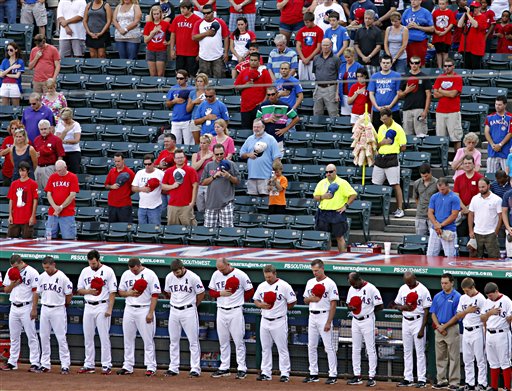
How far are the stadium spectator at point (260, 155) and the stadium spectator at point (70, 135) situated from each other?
309 cm

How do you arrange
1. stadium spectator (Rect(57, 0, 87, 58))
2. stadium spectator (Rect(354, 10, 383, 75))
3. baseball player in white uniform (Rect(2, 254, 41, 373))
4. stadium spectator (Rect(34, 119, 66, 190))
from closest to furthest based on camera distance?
baseball player in white uniform (Rect(2, 254, 41, 373))
stadium spectator (Rect(34, 119, 66, 190))
stadium spectator (Rect(354, 10, 383, 75))
stadium spectator (Rect(57, 0, 87, 58))

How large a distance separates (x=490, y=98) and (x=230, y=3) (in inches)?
202

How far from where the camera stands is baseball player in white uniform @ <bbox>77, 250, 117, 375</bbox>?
1900 centimetres

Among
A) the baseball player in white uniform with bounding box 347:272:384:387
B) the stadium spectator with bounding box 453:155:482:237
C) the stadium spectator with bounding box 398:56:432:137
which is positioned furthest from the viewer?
the stadium spectator with bounding box 398:56:432:137

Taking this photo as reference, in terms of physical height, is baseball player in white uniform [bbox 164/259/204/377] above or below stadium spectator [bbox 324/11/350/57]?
below

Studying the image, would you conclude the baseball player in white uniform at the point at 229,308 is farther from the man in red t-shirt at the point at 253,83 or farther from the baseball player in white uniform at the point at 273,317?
the man in red t-shirt at the point at 253,83

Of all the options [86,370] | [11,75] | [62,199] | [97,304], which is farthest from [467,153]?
[11,75]

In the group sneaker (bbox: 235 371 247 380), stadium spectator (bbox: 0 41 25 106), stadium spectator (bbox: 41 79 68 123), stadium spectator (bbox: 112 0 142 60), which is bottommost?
sneaker (bbox: 235 371 247 380)

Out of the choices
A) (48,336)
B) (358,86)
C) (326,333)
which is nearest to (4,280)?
(48,336)

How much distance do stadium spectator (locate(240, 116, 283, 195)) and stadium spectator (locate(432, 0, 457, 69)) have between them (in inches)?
142

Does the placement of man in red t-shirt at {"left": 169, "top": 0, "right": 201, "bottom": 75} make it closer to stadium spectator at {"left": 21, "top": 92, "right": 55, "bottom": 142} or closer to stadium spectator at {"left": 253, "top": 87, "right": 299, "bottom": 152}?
stadium spectator at {"left": 253, "top": 87, "right": 299, "bottom": 152}

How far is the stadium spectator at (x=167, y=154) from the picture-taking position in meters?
21.7

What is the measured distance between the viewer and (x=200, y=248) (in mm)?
20406

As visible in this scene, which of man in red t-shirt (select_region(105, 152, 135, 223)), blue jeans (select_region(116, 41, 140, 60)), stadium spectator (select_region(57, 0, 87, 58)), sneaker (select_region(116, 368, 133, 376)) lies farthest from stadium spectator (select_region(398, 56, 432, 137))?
stadium spectator (select_region(57, 0, 87, 58))
